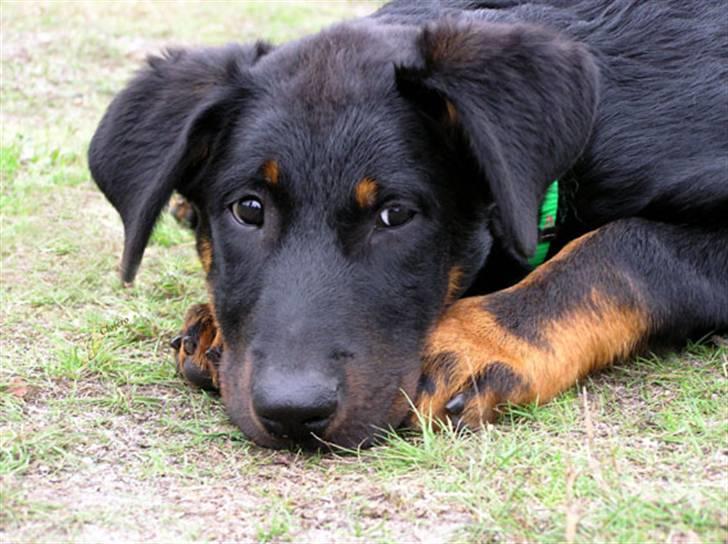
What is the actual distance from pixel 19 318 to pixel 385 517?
2359 millimetres

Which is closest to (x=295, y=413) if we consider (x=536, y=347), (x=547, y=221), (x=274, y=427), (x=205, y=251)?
(x=274, y=427)

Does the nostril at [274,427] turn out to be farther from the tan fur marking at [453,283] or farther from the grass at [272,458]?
the tan fur marking at [453,283]

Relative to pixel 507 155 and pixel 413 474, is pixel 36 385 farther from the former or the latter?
pixel 507 155

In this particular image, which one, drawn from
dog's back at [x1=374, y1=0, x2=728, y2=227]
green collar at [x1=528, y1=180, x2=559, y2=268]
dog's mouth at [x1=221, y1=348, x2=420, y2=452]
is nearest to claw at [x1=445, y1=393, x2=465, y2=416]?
dog's mouth at [x1=221, y1=348, x2=420, y2=452]

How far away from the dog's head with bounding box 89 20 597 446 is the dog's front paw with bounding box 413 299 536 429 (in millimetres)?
77

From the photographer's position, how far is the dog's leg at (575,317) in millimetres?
3611

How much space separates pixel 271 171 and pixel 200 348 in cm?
80

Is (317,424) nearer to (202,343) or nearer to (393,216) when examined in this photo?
(393,216)

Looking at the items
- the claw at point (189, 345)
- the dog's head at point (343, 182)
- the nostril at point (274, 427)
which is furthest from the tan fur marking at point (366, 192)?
the claw at point (189, 345)

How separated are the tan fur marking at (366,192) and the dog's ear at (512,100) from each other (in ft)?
1.08

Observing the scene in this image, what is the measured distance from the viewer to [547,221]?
424cm

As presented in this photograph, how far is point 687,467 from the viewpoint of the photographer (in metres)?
3.18

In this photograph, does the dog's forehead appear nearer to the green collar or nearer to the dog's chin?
the green collar

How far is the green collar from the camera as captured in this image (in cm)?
418
